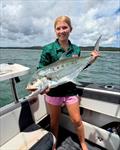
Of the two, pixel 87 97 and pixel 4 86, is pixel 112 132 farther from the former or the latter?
pixel 4 86

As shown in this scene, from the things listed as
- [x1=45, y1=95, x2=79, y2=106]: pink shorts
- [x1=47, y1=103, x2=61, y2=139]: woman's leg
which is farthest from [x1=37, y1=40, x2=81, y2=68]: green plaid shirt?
[x1=47, y1=103, x2=61, y2=139]: woman's leg

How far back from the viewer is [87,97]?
3039mm

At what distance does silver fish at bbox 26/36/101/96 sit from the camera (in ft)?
7.01

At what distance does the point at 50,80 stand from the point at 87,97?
1.03 metres

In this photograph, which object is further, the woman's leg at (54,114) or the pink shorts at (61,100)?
the woman's leg at (54,114)

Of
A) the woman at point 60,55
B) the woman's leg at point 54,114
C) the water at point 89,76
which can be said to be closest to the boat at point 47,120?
the woman's leg at point 54,114

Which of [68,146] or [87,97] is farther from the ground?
[87,97]

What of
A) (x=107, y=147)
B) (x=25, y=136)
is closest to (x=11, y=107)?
(x=25, y=136)

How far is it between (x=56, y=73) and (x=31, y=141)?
0.86 metres

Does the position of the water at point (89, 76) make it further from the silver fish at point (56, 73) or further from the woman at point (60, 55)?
the silver fish at point (56, 73)

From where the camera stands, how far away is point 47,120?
129 inches

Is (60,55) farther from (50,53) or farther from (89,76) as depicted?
(89,76)

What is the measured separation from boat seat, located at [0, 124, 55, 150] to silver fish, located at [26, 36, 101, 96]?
62cm

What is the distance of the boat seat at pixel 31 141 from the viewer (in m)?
2.39
